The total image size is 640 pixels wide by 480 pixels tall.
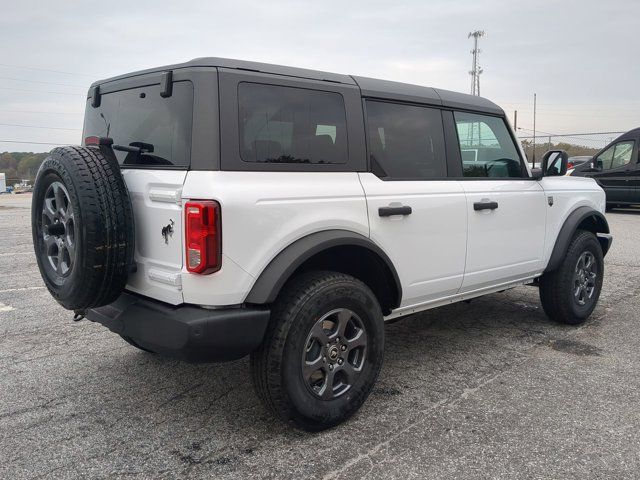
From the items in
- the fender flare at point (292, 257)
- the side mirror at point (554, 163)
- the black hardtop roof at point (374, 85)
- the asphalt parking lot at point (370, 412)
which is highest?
the black hardtop roof at point (374, 85)

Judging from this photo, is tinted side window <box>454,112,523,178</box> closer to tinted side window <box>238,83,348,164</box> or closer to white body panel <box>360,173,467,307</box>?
white body panel <box>360,173,467,307</box>

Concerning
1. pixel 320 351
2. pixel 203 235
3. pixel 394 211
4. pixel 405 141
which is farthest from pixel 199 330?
pixel 405 141

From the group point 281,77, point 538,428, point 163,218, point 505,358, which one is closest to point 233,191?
point 163,218

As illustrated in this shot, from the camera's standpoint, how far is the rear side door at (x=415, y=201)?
3252 mm

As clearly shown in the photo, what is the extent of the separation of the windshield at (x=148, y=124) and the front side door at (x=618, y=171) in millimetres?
14122

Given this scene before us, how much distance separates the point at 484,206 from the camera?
12.6 ft

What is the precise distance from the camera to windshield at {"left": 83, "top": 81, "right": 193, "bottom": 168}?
2686 millimetres

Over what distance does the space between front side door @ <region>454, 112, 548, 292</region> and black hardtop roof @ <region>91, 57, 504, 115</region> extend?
110mm

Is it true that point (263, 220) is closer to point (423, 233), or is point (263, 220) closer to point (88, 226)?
point (88, 226)

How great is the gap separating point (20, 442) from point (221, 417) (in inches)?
40.0

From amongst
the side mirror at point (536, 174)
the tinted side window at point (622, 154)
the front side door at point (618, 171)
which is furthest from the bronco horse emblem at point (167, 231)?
the tinted side window at point (622, 154)

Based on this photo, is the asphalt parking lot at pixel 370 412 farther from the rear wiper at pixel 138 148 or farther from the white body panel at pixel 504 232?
the rear wiper at pixel 138 148

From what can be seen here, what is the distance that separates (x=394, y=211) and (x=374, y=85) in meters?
0.81

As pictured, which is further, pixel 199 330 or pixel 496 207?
pixel 496 207
